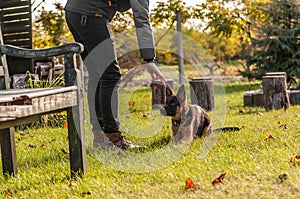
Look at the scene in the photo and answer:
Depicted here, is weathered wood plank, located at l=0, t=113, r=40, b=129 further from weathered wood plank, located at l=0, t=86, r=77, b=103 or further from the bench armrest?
the bench armrest

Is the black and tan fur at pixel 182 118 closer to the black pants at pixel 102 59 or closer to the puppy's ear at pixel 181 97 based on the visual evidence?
the puppy's ear at pixel 181 97

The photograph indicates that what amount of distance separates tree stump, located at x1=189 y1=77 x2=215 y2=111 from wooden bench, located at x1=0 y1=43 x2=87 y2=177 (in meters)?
4.17

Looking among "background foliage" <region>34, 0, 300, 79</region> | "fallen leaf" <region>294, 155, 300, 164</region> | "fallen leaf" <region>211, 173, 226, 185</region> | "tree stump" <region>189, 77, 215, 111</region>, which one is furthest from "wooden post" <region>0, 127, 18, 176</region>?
"background foliage" <region>34, 0, 300, 79</region>

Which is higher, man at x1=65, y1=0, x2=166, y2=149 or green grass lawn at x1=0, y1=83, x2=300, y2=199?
man at x1=65, y1=0, x2=166, y2=149

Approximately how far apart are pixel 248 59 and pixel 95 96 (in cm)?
841

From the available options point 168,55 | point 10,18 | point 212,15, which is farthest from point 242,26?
point 10,18

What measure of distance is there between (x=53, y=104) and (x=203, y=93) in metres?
4.67

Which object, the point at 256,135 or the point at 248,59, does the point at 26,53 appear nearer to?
the point at 256,135

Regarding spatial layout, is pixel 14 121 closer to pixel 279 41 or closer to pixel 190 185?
pixel 190 185

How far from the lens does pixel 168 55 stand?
1439 cm

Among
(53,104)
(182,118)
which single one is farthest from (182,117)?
(53,104)

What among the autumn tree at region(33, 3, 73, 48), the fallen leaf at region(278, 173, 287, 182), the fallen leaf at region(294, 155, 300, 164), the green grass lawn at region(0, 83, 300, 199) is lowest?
the green grass lawn at region(0, 83, 300, 199)

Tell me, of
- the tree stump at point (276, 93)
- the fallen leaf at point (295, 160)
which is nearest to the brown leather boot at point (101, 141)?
the fallen leaf at point (295, 160)

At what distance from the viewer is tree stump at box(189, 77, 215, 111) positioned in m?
7.47
